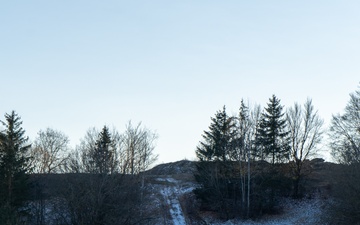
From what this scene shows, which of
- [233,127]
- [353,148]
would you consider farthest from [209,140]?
[353,148]

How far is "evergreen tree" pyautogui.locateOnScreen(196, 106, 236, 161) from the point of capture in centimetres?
3934

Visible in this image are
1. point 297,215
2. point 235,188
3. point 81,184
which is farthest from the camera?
point 235,188

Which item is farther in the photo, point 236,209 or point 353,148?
point 236,209

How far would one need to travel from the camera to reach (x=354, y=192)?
83.3 ft

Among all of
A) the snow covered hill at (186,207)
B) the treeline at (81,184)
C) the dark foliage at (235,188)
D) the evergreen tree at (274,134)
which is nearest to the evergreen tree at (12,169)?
the treeline at (81,184)

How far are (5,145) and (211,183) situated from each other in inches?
698

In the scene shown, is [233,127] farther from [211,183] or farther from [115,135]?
[115,135]

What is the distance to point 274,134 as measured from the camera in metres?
41.8

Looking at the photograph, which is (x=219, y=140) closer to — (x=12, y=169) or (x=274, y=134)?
(x=274, y=134)

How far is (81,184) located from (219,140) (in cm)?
2299

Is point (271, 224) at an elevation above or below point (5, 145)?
below

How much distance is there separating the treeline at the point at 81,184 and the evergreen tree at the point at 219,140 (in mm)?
5635

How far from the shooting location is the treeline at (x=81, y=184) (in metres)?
18.0

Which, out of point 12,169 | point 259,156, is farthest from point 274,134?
point 12,169
